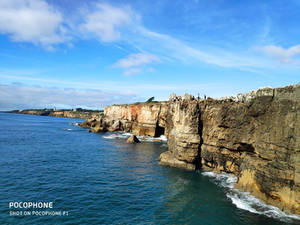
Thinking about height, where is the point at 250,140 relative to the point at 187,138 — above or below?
above

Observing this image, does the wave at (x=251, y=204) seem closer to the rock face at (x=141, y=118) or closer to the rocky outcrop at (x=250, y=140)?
the rocky outcrop at (x=250, y=140)

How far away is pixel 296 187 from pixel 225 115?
584 inches

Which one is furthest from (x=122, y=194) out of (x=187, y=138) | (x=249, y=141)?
(x=249, y=141)

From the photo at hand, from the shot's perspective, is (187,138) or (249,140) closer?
(249,140)

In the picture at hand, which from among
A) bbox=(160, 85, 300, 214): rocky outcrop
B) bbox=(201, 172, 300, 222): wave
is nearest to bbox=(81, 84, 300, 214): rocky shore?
bbox=(160, 85, 300, 214): rocky outcrop

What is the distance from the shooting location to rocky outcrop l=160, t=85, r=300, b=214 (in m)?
21.0

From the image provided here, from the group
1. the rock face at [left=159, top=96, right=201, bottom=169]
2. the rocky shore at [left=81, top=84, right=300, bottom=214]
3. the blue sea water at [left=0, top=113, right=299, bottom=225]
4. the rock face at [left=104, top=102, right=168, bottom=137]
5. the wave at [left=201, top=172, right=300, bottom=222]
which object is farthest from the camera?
the rock face at [left=104, top=102, right=168, bottom=137]

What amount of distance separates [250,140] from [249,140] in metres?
0.16

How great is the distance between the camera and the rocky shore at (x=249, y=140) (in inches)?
826

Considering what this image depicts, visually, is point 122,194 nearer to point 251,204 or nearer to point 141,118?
point 251,204

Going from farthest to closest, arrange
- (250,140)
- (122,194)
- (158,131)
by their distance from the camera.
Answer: (158,131)
(250,140)
(122,194)

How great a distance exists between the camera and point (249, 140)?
28188mm

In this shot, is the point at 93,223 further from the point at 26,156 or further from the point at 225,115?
the point at 26,156

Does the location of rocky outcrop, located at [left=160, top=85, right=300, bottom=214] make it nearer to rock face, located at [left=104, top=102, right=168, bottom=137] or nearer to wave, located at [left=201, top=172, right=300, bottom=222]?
wave, located at [left=201, top=172, right=300, bottom=222]
